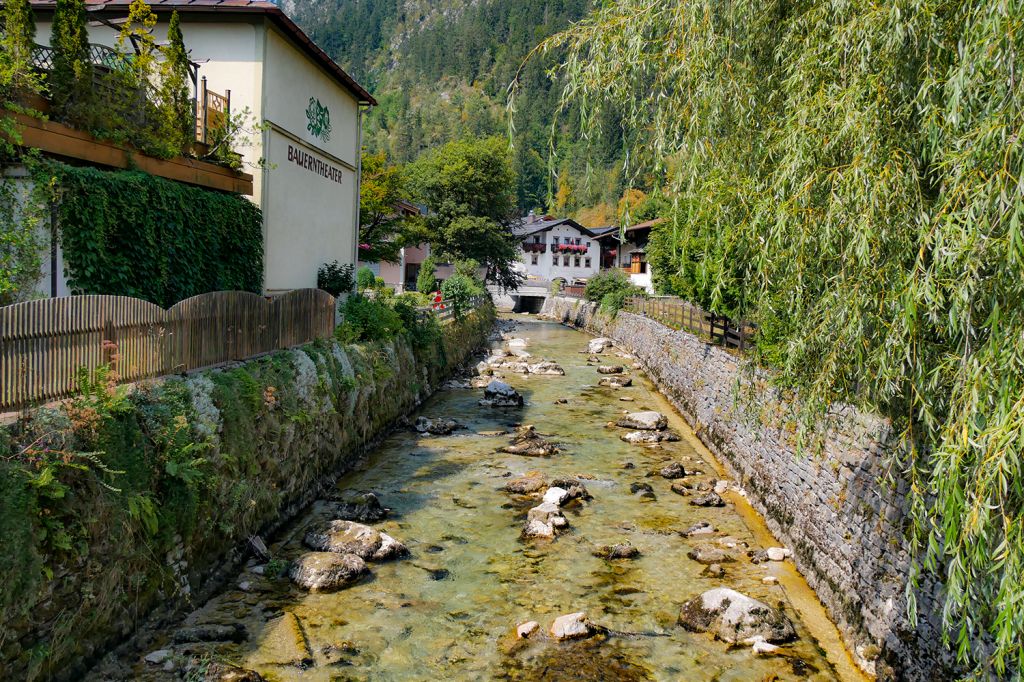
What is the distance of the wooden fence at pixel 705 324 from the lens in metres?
20.4

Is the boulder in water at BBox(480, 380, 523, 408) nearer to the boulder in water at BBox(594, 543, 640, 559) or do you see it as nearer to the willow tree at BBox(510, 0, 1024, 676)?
the boulder in water at BBox(594, 543, 640, 559)

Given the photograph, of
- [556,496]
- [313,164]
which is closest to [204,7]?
[313,164]

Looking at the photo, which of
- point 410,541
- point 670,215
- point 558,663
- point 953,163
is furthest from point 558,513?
point 953,163

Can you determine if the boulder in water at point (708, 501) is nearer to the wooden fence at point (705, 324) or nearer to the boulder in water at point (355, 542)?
the wooden fence at point (705, 324)

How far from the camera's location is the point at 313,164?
20516 millimetres

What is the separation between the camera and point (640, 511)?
45.8 ft

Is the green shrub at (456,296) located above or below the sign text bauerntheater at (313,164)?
below

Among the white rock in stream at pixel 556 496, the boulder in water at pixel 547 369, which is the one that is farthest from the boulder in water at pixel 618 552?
the boulder in water at pixel 547 369

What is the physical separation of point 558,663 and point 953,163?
21.9 ft

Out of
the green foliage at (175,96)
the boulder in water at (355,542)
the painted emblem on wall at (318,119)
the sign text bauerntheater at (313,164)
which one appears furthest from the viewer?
the painted emblem on wall at (318,119)

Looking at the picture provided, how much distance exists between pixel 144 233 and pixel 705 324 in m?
18.7

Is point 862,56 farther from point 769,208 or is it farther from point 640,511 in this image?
point 640,511

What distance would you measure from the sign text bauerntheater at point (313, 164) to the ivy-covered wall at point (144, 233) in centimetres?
326

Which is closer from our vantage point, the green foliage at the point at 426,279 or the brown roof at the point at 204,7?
the brown roof at the point at 204,7
